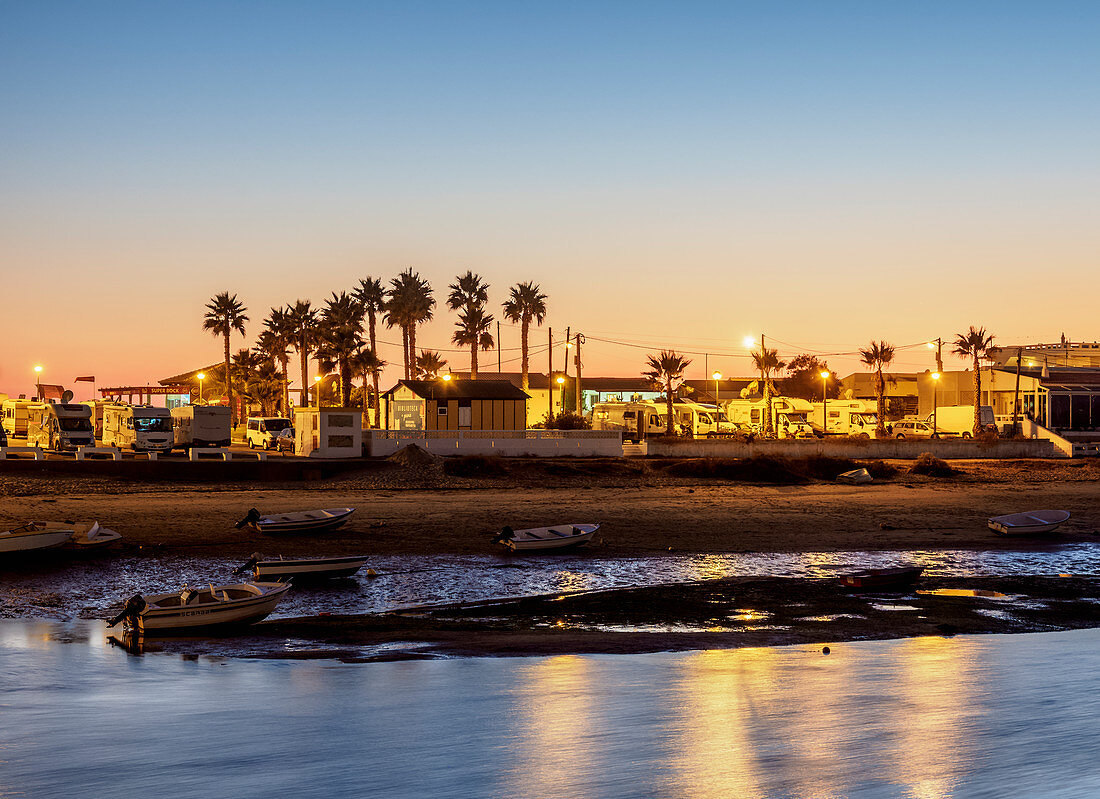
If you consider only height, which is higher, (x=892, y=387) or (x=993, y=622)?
(x=892, y=387)

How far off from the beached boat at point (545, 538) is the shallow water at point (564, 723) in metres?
10.2

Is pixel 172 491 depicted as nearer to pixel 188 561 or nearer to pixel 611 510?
pixel 188 561

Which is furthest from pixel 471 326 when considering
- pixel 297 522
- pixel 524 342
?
pixel 297 522

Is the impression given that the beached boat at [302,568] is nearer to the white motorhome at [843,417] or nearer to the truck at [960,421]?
the truck at [960,421]

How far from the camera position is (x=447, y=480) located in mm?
42438

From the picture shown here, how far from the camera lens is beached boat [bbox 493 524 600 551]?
27.7 metres

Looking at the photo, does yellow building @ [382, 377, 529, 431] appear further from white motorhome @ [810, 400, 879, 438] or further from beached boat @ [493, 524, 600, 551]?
beached boat @ [493, 524, 600, 551]

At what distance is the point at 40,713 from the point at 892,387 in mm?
110297

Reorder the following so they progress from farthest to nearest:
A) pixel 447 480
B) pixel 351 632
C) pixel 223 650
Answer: pixel 447 480, pixel 351 632, pixel 223 650

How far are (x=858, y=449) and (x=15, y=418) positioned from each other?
53833mm

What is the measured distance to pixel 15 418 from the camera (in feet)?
216

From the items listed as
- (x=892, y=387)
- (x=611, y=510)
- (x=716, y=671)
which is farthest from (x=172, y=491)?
(x=892, y=387)

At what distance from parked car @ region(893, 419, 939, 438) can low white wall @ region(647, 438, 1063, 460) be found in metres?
6.75

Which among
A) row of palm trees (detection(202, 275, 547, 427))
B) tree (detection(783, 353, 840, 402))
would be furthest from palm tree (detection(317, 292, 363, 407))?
tree (detection(783, 353, 840, 402))
